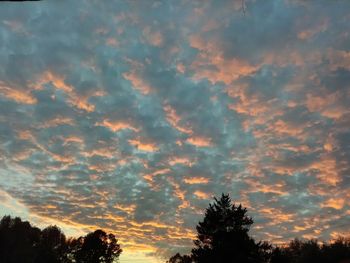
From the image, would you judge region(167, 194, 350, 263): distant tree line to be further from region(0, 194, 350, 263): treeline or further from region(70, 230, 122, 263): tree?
region(70, 230, 122, 263): tree

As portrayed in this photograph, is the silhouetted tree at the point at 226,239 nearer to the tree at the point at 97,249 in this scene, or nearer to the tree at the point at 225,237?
the tree at the point at 225,237

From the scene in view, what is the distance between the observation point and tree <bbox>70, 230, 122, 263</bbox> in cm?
11962

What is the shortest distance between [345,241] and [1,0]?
109917 millimetres

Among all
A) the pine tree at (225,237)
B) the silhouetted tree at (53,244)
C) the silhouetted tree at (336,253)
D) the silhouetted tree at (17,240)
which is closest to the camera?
the pine tree at (225,237)

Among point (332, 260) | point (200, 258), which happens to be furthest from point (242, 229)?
point (332, 260)

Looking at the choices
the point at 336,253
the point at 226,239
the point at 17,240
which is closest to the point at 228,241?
the point at 226,239

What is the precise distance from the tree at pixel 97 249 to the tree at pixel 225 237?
68.1 m

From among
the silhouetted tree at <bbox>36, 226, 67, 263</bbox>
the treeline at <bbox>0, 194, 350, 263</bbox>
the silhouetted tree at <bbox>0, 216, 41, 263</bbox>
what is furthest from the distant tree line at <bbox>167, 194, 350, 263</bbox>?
the silhouetted tree at <bbox>36, 226, 67, 263</bbox>

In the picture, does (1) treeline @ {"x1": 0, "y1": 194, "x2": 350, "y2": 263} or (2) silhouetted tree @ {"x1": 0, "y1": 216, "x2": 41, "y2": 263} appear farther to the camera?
(2) silhouetted tree @ {"x1": 0, "y1": 216, "x2": 41, "y2": 263}

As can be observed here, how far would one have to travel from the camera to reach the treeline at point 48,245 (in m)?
98.4

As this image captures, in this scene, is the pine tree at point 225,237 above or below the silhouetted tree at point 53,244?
below

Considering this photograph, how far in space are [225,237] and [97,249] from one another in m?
75.9

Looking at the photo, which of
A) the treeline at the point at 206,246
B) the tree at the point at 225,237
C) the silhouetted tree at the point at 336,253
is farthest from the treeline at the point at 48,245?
the silhouetted tree at the point at 336,253

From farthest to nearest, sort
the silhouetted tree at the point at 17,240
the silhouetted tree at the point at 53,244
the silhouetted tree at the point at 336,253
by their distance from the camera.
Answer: the silhouetted tree at the point at 53,244 < the silhouetted tree at the point at 17,240 < the silhouetted tree at the point at 336,253
